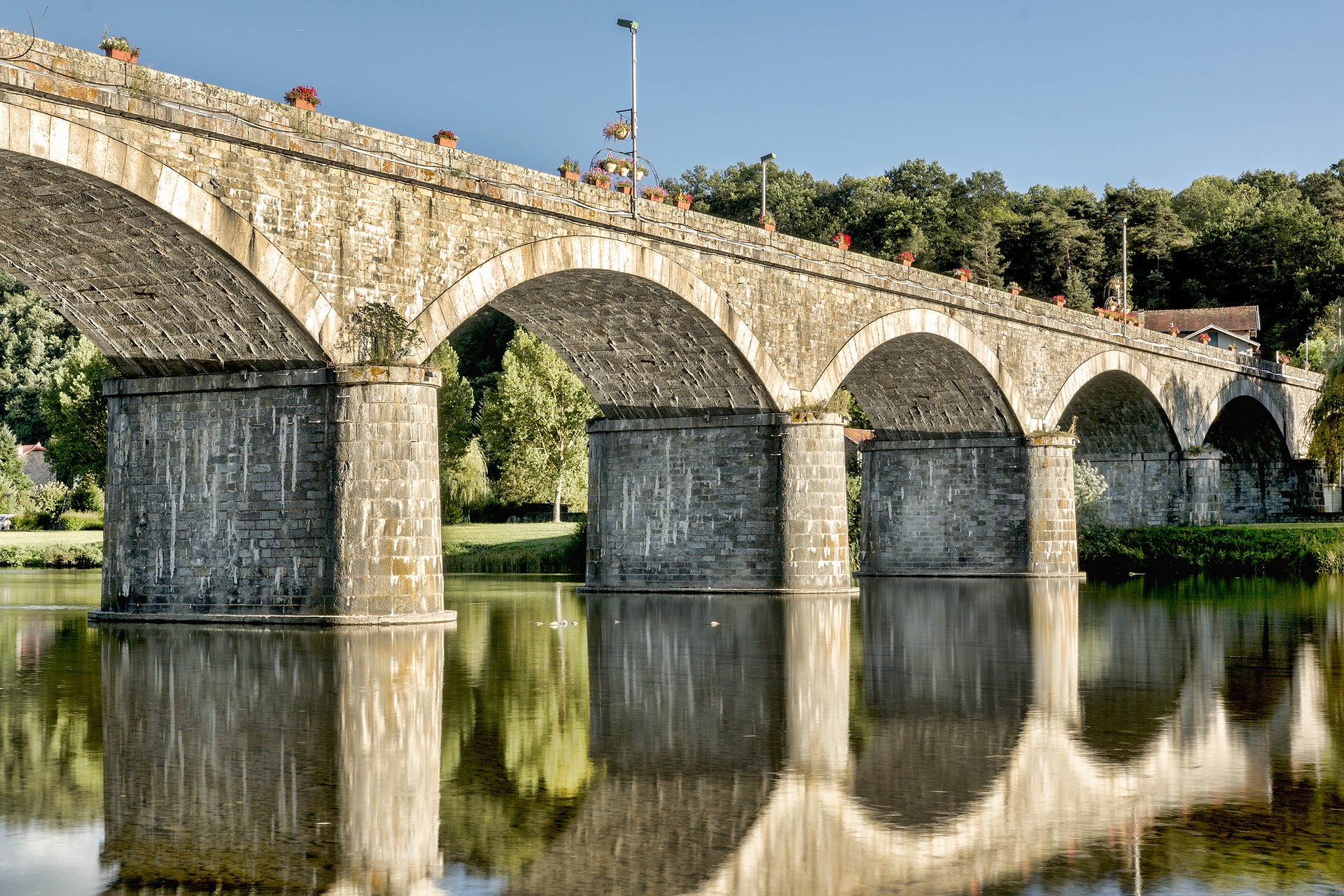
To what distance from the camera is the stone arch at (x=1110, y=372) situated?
4019 cm

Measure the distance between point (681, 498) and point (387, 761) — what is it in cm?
2138

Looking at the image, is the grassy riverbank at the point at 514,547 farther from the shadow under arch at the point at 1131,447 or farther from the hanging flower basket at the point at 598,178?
the hanging flower basket at the point at 598,178

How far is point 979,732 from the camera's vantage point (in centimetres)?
1023

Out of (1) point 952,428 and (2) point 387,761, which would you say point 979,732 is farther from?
(1) point 952,428

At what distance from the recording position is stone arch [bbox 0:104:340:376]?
16.8m

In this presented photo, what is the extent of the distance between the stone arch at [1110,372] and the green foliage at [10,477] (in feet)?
156

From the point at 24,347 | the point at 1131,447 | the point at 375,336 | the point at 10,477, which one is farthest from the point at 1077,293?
the point at 375,336

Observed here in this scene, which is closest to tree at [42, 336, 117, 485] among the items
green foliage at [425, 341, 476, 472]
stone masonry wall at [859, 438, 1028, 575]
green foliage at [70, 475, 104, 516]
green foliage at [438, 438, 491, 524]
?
green foliage at [70, 475, 104, 516]

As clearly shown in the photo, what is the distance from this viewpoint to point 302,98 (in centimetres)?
1956

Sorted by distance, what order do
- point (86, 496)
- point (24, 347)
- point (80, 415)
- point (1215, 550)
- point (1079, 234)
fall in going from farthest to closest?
point (1079, 234), point (24, 347), point (86, 496), point (80, 415), point (1215, 550)

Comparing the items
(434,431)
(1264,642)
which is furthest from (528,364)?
(1264,642)

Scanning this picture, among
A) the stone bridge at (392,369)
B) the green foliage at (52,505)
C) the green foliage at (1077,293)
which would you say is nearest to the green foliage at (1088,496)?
the stone bridge at (392,369)

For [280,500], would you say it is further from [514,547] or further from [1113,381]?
[514,547]

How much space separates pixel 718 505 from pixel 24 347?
6299 centimetres
